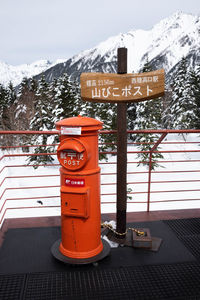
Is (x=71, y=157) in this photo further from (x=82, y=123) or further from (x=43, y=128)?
(x=43, y=128)

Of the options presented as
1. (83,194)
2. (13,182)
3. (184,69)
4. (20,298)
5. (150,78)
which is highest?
(184,69)

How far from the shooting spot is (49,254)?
320 centimetres

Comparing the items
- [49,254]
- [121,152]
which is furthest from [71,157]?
[49,254]

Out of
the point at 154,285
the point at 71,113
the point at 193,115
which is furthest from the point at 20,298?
the point at 193,115

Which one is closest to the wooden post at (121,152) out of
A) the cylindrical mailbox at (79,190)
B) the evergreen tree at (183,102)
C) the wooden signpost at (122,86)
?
the wooden signpost at (122,86)

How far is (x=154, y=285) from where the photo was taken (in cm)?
266

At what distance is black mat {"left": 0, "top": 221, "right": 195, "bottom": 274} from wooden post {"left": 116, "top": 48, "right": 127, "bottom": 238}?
0.44 m

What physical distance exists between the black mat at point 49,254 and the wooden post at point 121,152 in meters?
0.44

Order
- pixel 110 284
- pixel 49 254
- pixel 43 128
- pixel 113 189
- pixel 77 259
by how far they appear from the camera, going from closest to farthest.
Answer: pixel 110 284
pixel 77 259
pixel 49 254
pixel 113 189
pixel 43 128

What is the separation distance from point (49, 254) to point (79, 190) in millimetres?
1020

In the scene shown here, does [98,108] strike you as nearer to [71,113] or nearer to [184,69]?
[71,113]

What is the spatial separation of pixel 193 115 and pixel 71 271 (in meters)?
25.7

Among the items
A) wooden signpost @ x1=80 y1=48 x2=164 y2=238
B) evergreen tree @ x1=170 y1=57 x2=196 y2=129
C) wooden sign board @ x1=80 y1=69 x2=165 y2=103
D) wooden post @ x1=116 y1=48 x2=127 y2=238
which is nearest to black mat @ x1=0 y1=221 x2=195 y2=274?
wooden post @ x1=116 y1=48 x2=127 y2=238

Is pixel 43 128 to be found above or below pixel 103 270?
above
